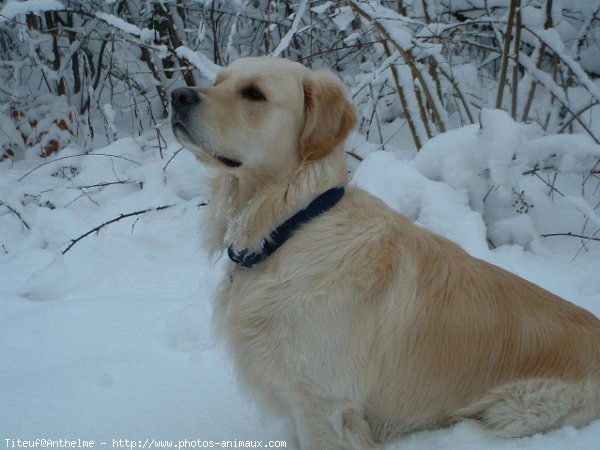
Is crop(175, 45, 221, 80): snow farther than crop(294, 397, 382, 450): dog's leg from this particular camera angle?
Yes

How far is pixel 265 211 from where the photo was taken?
6.91 feet

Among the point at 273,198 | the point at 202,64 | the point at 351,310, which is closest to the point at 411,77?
the point at 202,64

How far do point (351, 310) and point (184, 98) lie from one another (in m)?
1.01

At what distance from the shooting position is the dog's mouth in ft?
6.70

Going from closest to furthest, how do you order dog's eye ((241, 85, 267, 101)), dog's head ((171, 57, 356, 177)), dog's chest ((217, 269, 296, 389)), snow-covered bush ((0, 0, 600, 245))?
1. dog's chest ((217, 269, 296, 389))
2. dog's head ((171, 57, 356, 177))
3. dog's eye ((241, 85, 267, 101))
4. snow-covered bush ((0, 0, 600, 245))

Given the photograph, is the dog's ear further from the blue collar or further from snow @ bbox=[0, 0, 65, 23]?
snow @ bbox=[0, 0, 65, 23]

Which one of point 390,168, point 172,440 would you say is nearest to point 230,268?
point 172,440

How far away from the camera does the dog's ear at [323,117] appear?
2115 millimetres

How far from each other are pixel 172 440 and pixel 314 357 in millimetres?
708

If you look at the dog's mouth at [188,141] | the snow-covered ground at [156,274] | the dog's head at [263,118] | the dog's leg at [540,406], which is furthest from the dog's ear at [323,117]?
the dog's leg at [540,406]

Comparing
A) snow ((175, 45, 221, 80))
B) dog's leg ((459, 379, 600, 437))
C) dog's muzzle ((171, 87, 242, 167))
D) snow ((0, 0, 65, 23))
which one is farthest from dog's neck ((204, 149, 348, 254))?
snow ((0, 0, 65, 23))

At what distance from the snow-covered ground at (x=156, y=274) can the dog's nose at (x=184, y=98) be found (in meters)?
0.73

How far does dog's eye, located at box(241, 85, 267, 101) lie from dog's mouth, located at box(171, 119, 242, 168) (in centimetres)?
27

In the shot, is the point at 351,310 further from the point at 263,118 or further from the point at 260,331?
the point at 263,118
